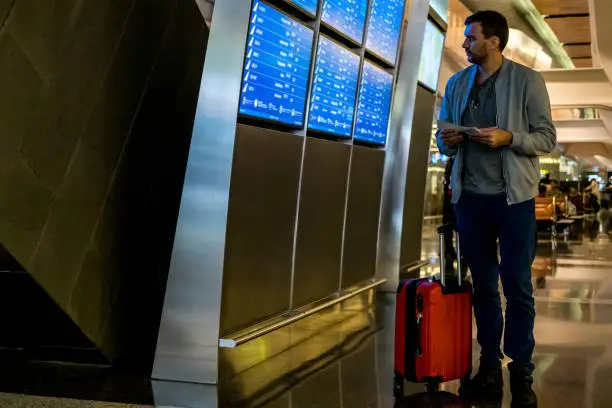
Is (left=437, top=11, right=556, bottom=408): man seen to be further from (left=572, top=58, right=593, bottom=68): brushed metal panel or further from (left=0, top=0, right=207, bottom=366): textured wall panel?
(left=572, top=58, right=593, bottom=68): brushed metal panel

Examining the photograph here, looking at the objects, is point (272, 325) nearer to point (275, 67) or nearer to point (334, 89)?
point (275, 67)

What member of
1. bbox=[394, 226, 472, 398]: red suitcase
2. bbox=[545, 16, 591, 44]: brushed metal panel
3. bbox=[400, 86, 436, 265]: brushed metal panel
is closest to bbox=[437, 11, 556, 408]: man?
bbox=[394, 226, 472, 398]: red suitcase

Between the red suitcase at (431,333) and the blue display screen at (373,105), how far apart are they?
2.90 m

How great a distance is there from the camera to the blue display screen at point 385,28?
677 centimetres

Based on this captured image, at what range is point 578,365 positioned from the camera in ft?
15.8

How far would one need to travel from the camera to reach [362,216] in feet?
23.6

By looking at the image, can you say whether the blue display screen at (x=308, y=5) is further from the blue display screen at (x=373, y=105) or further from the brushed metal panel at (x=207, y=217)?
the blue display screen at (x=373, y=105)

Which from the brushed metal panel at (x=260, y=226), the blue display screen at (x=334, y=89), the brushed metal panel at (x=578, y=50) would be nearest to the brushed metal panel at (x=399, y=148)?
the blue display screen at (x=334, y=89)

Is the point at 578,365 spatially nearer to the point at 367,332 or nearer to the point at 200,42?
the point at 367,332

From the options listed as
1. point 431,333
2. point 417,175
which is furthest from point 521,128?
point 417,175

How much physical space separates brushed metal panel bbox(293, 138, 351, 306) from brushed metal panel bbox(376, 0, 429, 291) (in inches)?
68.4

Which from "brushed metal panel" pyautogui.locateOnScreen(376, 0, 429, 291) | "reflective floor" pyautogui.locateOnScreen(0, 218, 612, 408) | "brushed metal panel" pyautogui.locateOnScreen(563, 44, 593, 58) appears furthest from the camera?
"brushed metal panel" pyautogui.locateOnScreen(563, 44, 593, 58)

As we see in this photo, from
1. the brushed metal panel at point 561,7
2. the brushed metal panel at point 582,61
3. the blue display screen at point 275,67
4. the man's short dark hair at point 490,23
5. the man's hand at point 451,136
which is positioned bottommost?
the man's hand at point 451,136

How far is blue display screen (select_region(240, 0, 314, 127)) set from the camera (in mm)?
4465
